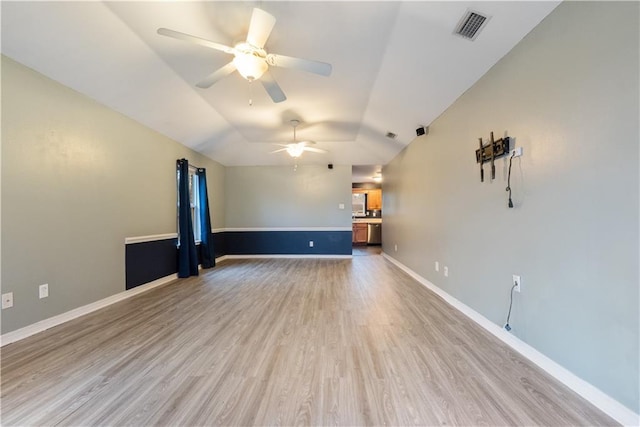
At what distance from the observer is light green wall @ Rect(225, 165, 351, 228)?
6.68m

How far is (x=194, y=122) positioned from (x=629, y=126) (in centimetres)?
460

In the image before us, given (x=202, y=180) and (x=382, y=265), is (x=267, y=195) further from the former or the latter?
(x=382, y=265)

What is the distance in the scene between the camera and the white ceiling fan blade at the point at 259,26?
5.86ft

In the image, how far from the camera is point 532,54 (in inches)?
72.4

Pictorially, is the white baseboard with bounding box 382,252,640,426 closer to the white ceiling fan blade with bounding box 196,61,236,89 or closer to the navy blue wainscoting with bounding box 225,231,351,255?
the white ceiling fan blade with bounding box 196,61,236,89

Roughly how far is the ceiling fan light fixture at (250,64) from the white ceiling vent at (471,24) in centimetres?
154

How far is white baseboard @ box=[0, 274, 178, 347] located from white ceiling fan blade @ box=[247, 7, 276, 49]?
9.83 feet

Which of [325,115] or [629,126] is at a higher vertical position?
[325,115]

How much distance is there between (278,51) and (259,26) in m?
0.75

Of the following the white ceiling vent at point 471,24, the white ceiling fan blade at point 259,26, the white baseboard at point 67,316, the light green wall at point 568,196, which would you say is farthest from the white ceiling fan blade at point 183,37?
the white baseboard at point 67,316

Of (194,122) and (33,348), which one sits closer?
(33,348)

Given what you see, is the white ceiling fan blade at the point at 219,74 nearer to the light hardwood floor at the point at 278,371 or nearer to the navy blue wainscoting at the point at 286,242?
the light hardwood floor at the point at 278,371

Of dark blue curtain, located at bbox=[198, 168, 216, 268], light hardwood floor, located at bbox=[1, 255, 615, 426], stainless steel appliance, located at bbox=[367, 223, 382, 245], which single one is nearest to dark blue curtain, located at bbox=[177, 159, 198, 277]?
dark blue curtain, located at bbox=[198, 168, 216, 268]

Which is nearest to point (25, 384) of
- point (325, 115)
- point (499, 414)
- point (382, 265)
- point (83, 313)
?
point (83, 313)
